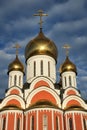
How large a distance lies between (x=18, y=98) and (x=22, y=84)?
3400 mm

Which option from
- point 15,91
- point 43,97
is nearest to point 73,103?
point 43,97

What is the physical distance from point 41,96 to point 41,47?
5737 mm

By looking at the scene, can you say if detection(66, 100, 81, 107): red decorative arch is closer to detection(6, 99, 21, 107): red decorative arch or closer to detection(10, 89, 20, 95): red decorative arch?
detection(6, 99, 21, 107): red decorative arch

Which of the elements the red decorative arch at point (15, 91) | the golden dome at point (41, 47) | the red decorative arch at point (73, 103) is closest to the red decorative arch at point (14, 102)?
the red decorative arch at point (15, 91)

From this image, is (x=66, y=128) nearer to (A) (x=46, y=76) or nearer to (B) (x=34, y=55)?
(A) (x=46, y=76)

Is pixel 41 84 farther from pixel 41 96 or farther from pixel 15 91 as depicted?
pixel 15 91

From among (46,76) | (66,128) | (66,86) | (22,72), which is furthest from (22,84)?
(66,128)

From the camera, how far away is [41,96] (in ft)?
69.2

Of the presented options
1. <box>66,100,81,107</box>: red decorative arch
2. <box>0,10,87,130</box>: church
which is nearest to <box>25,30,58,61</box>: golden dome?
<box>0,10,87,130</box>: church

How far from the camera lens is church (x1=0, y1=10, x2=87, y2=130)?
1895cm

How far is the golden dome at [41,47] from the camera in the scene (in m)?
24.3

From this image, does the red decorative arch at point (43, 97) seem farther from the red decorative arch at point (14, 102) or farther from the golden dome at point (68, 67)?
the golden dome at point (68, 67)

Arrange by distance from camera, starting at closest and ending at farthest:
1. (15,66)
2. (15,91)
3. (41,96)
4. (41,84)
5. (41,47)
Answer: (41,96), (41,84), (15,91), (41,47), (15,66)

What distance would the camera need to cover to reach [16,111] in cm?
1964
